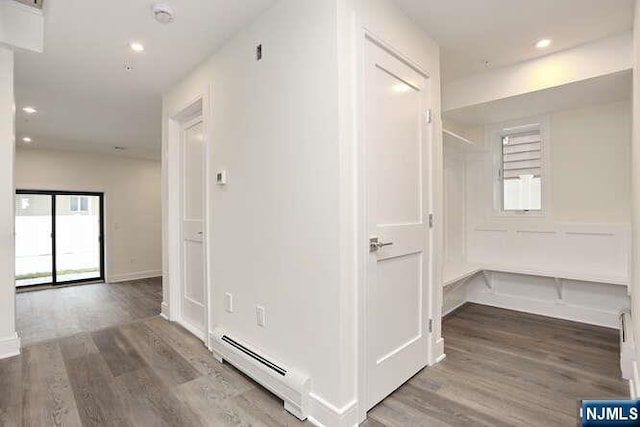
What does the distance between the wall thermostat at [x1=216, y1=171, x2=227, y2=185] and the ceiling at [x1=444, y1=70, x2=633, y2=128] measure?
247 centimetres

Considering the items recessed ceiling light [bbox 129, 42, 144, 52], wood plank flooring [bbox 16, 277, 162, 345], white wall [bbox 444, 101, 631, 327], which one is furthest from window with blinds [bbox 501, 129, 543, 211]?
wood plank flooring [bbox 16, 277, 162, 345]

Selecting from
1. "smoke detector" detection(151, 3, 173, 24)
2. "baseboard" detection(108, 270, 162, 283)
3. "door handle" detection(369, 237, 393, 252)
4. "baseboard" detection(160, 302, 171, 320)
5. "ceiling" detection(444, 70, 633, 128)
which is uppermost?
"smoke detector" detection(151, 3, 173, 24)

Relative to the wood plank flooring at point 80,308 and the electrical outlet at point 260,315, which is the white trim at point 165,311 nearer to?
the wood plank flooring at point 80,308

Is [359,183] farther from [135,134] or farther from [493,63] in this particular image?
[135,134]

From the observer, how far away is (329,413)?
1651 mm

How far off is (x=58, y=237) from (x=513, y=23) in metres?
7.43

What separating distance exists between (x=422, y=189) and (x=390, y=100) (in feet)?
2.23

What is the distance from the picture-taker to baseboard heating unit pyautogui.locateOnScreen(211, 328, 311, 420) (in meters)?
1.76

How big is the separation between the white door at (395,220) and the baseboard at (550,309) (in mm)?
2012

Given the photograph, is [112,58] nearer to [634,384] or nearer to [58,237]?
[634,384]

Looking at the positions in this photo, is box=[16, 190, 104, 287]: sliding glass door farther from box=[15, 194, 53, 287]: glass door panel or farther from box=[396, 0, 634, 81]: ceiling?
box=[396, 0, 634, 81]: ceiling

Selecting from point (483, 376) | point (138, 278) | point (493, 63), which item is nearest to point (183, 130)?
point (493, 63)

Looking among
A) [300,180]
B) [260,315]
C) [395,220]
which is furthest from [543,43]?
[260,315]

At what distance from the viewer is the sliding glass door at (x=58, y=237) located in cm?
553
